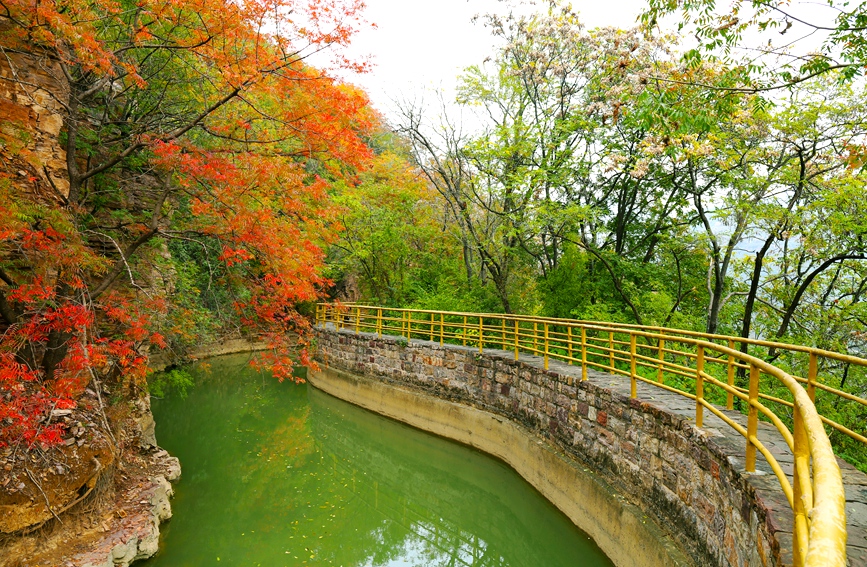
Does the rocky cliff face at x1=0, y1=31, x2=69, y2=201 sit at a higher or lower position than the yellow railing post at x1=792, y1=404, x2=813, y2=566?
higher

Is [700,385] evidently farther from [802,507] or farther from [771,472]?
[802,507]

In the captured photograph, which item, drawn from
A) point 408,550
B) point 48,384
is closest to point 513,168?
point 408,550

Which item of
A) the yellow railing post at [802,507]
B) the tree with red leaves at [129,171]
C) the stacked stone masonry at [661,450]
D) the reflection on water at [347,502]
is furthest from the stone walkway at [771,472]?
the tree with red leaves at [129,171]

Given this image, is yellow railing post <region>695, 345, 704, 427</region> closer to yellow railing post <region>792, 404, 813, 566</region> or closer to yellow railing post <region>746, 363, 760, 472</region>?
yellow railing post <region>746, 363, 760, 472</region>

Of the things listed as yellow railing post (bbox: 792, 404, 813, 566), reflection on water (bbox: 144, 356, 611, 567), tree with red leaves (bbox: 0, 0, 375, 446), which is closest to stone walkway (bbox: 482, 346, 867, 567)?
yellow railing post (bbox: 792, 404, 813, 566)

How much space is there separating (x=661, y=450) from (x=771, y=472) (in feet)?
5.97

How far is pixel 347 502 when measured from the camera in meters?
8.92

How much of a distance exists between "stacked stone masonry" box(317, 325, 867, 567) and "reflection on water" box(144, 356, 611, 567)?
126 cm

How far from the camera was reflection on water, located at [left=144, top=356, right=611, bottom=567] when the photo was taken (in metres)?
7.10

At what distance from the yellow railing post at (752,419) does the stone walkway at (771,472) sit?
0.30ft

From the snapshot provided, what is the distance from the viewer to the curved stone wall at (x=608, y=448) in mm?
3932

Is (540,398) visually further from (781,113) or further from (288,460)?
(781,113)

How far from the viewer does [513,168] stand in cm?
1412

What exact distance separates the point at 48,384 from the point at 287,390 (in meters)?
11.9
